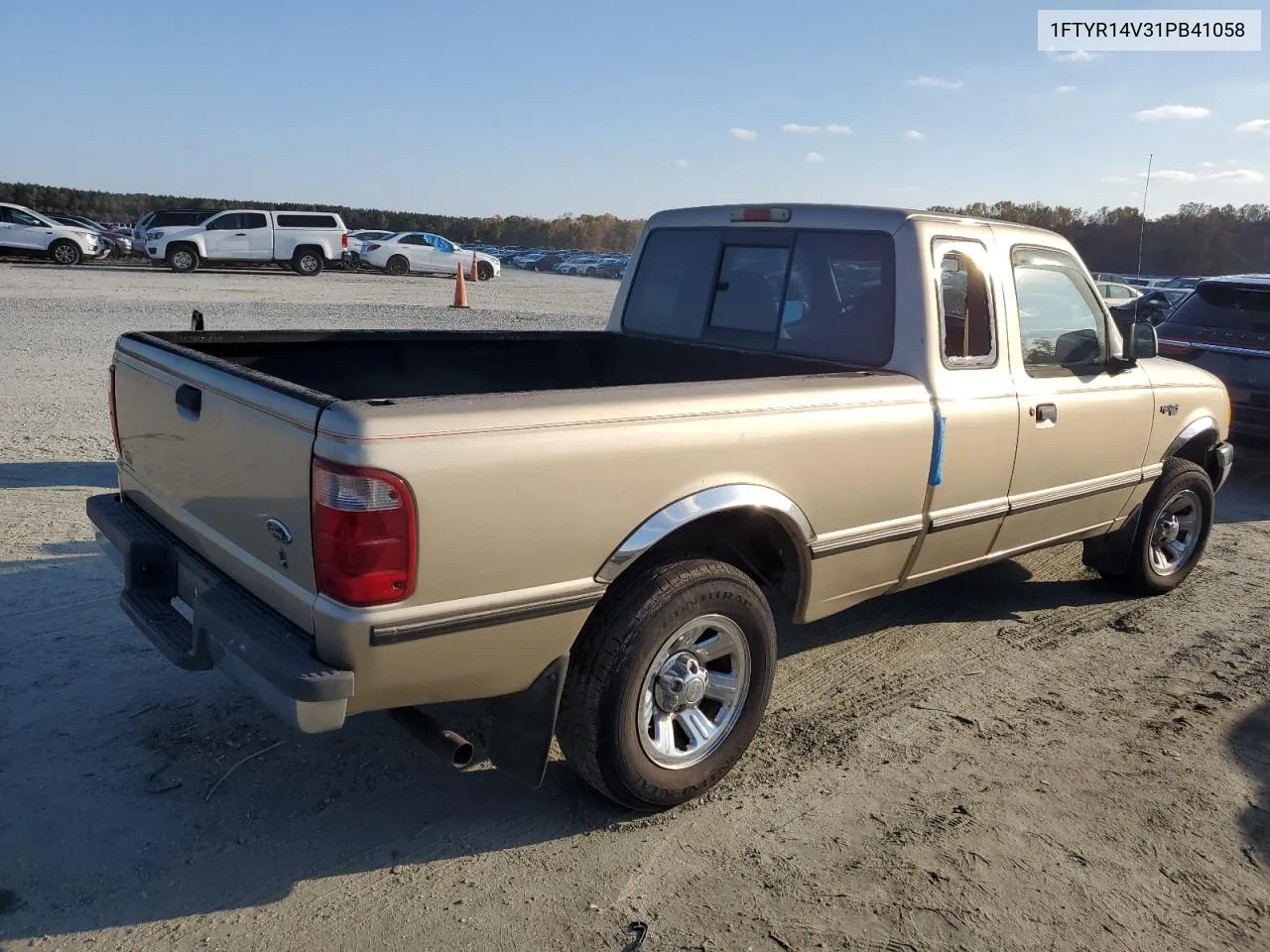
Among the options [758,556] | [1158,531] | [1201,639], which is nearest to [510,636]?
[758,556]

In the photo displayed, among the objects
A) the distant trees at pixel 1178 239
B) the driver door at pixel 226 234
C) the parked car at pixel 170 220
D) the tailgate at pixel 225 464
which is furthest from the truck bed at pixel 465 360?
the distant trees at pixel 1178 239

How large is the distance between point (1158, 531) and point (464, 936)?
465cm

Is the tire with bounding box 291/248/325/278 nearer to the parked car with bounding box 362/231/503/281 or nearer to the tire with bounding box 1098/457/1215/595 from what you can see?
the parked car with bounding box 362/231/503/281

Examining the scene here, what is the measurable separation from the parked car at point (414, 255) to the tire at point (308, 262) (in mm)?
3180

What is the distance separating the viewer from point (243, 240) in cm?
2919

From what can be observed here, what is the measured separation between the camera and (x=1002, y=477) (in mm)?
4371

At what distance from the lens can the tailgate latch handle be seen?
3.21 m

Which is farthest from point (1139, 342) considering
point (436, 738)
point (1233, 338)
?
point (1233, 338)

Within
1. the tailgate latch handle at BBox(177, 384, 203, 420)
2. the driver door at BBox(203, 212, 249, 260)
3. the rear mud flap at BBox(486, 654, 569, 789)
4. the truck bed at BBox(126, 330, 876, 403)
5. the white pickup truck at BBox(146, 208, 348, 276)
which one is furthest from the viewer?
the driver door at BBox(203, 212, 249, 260)

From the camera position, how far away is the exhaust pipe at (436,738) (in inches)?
116

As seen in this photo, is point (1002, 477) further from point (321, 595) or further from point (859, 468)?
point (321, 595)

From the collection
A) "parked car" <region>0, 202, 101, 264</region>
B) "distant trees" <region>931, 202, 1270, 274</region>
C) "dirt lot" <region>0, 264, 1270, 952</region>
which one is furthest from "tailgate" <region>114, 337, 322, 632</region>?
"distant trees" <region>931, 202, 1270, 274</region>

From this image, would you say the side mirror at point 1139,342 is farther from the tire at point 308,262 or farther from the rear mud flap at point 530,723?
the tire at point 308,262

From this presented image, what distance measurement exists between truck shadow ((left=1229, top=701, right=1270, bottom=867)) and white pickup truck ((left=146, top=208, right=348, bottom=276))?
28.9 metres
